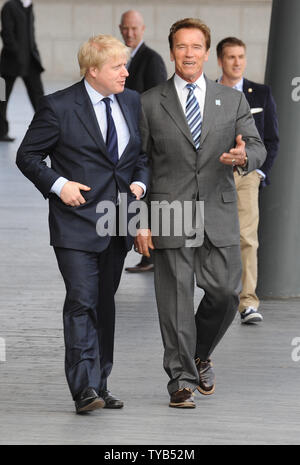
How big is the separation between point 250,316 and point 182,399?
2.14m

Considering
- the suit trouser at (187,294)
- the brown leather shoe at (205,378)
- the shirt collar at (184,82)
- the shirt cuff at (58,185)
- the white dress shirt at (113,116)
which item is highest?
the shirt collar at (184,82)

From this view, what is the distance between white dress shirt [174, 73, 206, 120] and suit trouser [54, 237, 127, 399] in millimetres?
842

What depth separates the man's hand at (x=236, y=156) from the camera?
5.71 meters

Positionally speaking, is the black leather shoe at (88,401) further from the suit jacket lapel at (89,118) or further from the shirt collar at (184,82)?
the shirt collar at (184,82)

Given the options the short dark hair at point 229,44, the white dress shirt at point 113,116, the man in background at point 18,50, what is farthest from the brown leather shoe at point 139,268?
the man in background at point 18,50

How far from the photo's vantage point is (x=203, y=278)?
6.05 meters

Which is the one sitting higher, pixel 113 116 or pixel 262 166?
pixel 113 116

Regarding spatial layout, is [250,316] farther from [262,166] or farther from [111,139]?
[111,139]

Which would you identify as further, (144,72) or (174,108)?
(144,72)

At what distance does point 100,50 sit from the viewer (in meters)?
5.70

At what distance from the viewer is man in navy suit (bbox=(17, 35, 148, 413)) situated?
5707 millimetres

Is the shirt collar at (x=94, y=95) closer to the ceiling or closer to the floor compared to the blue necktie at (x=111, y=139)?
closer to the ceiling

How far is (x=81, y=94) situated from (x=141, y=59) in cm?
415

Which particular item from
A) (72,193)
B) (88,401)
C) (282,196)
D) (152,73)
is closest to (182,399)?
(88,401)
